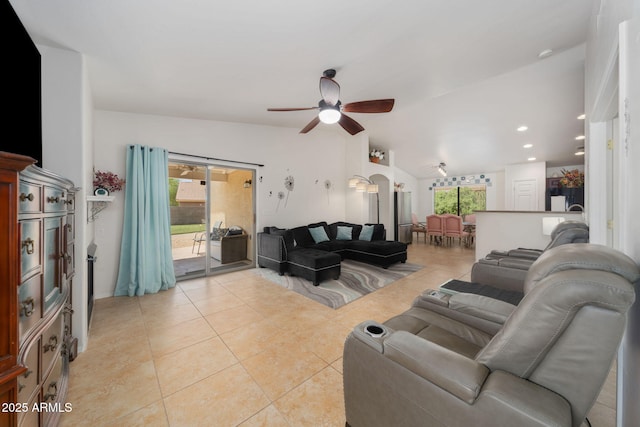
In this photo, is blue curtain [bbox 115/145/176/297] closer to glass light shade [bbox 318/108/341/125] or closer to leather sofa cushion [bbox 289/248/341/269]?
leather sofa cushion [bbox 289/248/341/269]

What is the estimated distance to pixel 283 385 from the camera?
1707 mm

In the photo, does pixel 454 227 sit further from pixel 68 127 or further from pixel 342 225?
pixel 68 127

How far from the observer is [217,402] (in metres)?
1.57

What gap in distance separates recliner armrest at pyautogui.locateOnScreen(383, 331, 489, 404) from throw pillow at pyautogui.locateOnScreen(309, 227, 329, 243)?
4.03 meters

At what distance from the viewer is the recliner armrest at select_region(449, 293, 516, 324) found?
152cm

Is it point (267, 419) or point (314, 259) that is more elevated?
point (314, 259)

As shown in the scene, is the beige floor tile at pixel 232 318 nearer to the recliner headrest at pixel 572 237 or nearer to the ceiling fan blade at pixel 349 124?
the ceiling fan blade at pixel 349 124

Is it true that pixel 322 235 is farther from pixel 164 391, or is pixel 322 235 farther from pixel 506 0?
pixel 506 0

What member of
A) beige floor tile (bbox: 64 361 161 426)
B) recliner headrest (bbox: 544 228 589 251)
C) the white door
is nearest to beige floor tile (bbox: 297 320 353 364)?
→ beige floor tile (bbox: 64 361 161 426)

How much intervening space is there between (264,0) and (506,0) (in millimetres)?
1874

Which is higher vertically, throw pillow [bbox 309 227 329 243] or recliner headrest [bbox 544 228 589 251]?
recliner headrest [bbox 544 228 589 251]

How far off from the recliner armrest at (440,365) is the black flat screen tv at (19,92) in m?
2.32

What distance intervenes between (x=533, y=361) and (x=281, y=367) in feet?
5.45

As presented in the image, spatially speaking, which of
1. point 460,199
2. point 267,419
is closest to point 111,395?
point 267,419
